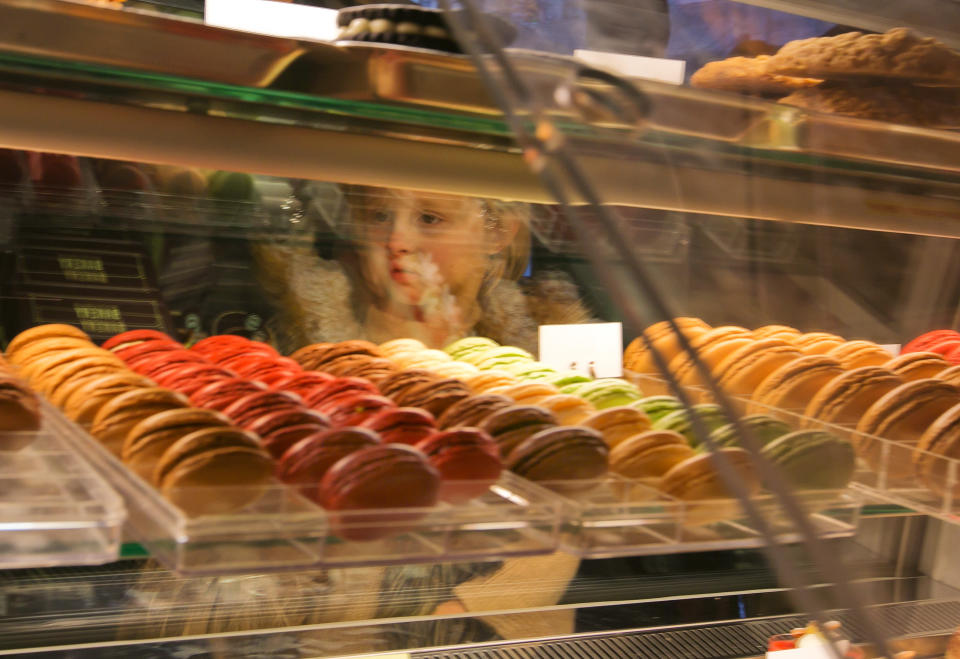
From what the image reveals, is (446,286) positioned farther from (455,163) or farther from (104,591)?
(104,591)

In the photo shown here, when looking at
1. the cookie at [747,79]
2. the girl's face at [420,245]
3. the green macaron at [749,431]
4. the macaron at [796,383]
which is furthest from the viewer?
the girl's face at [420,245]

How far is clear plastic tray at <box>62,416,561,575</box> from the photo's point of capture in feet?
2.44

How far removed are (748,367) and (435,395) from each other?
1.74 feet

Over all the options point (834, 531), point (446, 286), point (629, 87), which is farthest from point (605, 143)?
point (446, 286)

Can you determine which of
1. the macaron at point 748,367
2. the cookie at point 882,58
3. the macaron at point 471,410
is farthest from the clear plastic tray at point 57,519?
the cookie at point 882,58

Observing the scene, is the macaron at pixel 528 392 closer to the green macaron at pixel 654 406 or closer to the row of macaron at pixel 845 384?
the green macaron at pixel 654 406

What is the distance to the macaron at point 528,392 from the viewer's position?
3.72 feet

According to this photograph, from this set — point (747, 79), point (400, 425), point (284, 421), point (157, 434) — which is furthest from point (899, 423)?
point (157, 434)

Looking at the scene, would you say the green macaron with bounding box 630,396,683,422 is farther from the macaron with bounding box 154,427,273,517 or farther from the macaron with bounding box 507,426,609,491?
the macaron with bounding box 154,427,273,517

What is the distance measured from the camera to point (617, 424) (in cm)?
103

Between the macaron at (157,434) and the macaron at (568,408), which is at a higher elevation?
the macaron at (157,434)

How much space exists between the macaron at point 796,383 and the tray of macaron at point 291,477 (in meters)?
0.23

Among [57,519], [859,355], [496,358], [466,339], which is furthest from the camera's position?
[466,339]

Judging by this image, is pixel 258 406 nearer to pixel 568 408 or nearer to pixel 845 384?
pixel 568 408
